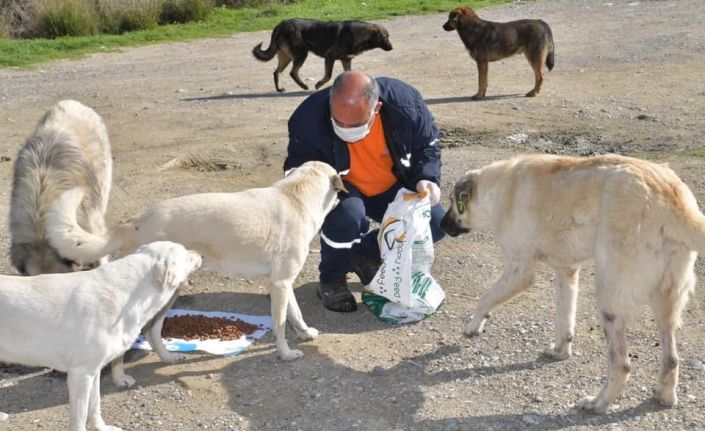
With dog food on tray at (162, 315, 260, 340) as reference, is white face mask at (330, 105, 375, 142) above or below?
above

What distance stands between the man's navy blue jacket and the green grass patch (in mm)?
10918

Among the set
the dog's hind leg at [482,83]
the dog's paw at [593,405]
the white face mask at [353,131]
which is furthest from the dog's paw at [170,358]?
the dog's hind leg at [482,83]

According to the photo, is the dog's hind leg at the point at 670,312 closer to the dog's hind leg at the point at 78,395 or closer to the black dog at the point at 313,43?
the dog's hind leg at the point at 78,395

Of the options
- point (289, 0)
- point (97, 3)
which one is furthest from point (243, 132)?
point (289, 0)

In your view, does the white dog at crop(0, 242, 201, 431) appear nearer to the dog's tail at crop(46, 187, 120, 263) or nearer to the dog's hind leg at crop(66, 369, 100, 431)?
the dog's hind leg at crop(66, 369, 100, 431)

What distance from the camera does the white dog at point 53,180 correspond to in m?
5.33

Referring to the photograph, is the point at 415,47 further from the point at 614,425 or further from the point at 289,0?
the point at 614,425

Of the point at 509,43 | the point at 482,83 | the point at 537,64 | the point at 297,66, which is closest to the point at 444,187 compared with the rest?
the point at 482,83

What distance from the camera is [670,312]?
4777 millimetres

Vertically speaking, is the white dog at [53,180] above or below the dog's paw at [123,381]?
above

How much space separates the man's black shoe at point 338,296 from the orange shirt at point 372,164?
81 centimetres

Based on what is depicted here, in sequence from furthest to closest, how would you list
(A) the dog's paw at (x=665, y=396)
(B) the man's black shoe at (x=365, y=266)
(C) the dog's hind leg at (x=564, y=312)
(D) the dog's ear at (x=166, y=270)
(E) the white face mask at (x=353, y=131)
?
(B) the man's black shoe at (x=365, y=266) → (E) the white face mask at (x=353, y=131) → (C) the dog's hind leg at (x=564, y=312) → (A) the dog's paw at (x=665, y=396) → (D) the dog's ear at (x=166, y=270)

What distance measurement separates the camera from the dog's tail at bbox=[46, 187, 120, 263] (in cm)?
504

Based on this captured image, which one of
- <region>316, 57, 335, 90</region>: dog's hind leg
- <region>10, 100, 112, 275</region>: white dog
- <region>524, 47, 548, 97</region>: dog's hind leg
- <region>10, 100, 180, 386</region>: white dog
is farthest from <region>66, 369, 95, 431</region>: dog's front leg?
<region>316, 57, 335, 90</region>: dog's hind leg
